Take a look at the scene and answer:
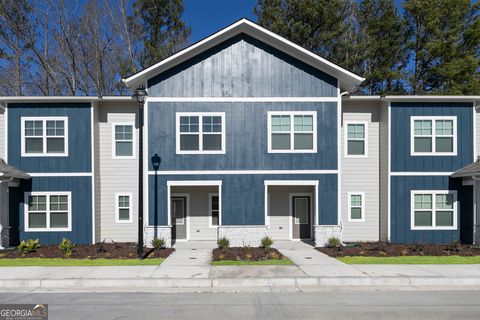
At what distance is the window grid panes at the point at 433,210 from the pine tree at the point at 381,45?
42.7ft

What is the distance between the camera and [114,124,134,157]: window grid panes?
648 inches

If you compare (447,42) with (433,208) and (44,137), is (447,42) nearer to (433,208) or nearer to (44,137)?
(433,208)

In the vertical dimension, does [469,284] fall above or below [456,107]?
below

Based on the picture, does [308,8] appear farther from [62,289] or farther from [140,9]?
[62,289]

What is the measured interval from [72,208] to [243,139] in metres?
7.86

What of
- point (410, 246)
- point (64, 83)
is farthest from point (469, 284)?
point (64, 83)

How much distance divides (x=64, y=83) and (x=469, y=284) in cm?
2935

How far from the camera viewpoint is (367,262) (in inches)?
469

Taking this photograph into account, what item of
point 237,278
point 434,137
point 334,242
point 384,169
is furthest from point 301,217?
point 237,278

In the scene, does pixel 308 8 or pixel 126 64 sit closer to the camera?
pixel 308 8

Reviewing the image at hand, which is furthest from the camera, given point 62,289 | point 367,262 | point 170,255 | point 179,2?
point 179,2

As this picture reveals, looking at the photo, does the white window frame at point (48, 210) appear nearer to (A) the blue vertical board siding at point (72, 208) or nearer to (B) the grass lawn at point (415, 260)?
(A) the blue vertical board siding at point (72, 208)

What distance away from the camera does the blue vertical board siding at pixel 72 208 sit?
1552cm

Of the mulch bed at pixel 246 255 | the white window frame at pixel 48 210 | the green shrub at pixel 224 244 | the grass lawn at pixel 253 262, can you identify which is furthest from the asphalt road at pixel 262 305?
the white window frame at pixel 48 210
